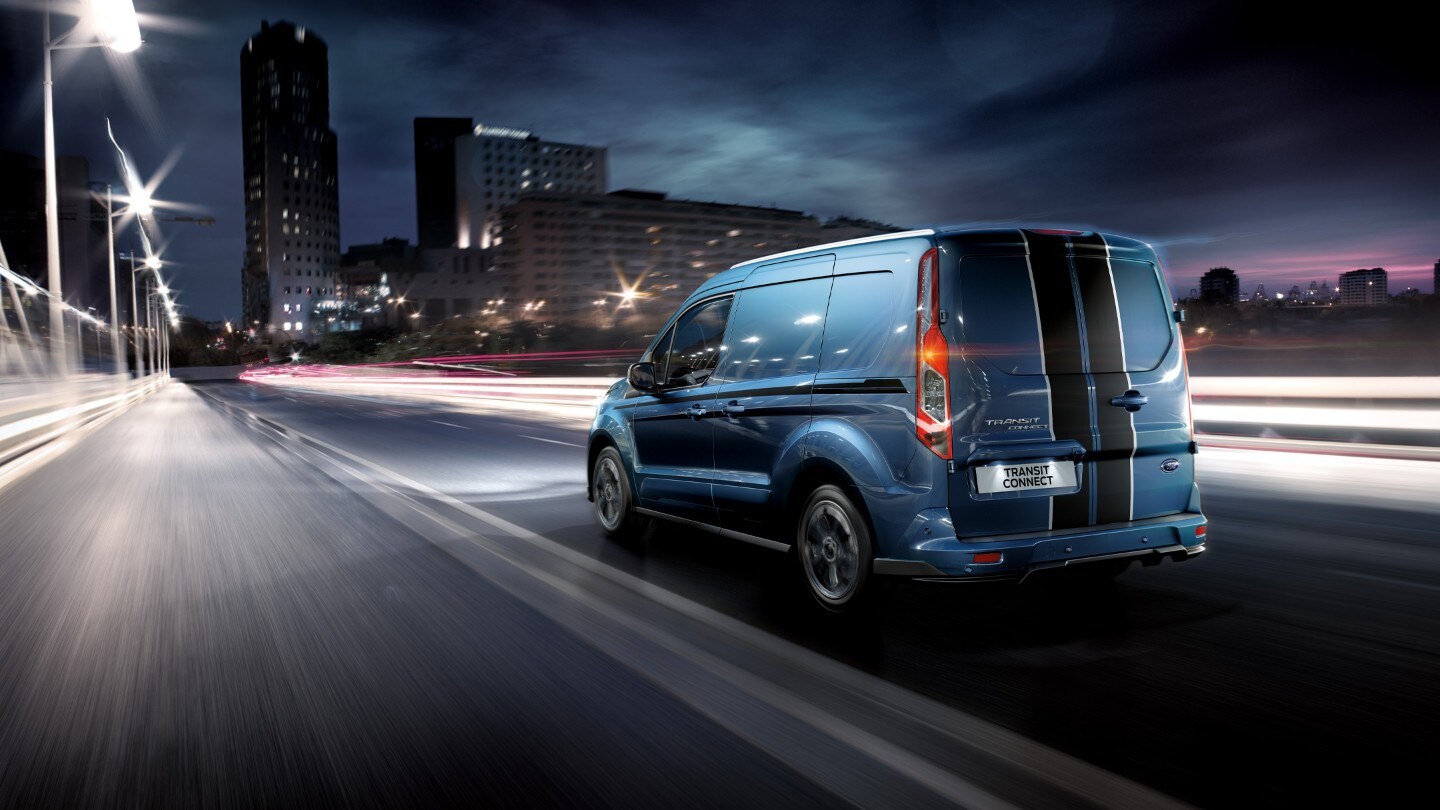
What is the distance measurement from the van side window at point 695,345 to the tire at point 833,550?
1405 mm

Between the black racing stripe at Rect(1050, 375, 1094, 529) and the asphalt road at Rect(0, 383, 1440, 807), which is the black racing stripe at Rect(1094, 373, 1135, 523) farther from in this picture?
the asphalt road at Rect(0, 383, 1440, 807)

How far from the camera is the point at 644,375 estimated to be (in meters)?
6.64

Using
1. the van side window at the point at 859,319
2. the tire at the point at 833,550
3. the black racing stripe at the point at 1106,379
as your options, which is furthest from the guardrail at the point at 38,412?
the black racing stripe at the point at 1106,379

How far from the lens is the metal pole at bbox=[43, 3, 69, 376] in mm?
23078

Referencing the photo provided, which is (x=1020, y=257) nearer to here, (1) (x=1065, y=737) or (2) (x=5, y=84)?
(1) (x=1065, y=737)

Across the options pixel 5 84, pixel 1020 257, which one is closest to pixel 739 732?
pixel 1020 257

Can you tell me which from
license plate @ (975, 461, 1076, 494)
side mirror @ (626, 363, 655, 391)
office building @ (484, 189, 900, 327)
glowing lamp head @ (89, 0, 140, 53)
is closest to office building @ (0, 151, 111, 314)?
glowing lamp head @ (89, 0, 140, 53)

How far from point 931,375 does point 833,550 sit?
1078 millimetres

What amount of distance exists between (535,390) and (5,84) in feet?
55.5

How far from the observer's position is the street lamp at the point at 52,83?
20964 mm

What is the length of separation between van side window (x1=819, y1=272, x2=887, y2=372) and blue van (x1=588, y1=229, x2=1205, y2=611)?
1cm

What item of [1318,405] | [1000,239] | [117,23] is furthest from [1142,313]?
[117,23]

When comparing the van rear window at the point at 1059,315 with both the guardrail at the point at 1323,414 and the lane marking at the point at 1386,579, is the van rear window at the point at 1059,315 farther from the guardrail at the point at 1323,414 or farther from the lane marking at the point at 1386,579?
the guardrail at the point at 1323,414

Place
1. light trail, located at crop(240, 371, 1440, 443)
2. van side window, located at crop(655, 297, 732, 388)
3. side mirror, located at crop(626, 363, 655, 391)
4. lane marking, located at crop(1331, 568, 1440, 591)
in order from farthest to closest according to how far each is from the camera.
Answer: light trail, located at crop(240, 371, 1440, 443) → side mirror, located at crop(626, 363, 655, 391) → van side window, located at crop(655, 297, 732, 388) → lane marking, located at crop(1331, 568, 1440, 591)
